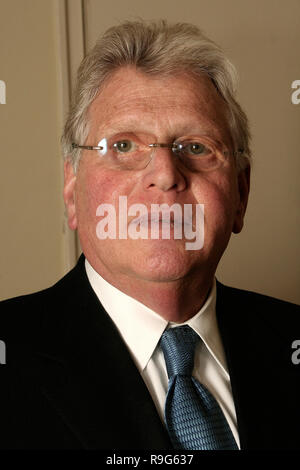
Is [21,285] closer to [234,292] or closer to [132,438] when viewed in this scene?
[234,292]

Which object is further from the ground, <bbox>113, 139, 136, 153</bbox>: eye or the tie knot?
<bbox>113, 139, 136, 153</bbox>: eye

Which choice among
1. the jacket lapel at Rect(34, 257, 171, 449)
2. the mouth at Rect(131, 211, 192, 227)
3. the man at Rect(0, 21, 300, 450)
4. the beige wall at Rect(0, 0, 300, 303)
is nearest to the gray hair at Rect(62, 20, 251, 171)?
the man at Rect(0, 21, 300, 450)

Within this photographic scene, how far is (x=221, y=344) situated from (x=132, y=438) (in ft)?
0.99

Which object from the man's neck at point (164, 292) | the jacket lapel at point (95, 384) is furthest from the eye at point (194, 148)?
the jacket lapel at point (95, 384)

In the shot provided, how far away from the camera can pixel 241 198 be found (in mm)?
1331

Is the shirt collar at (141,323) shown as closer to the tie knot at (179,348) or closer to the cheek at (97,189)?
the tie knot at (179,348)

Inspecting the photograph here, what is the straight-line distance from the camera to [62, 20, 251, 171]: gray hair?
1.16 metres

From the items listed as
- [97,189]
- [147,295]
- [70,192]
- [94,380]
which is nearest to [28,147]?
[70,192]

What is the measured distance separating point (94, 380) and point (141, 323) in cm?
14

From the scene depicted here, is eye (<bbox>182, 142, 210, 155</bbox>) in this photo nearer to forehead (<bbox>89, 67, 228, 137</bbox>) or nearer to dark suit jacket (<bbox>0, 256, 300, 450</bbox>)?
forehead (<bbox>89, 67, 228, 137</bbox>)

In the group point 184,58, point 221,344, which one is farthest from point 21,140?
point 221,344

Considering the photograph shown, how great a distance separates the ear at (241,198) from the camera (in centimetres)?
130

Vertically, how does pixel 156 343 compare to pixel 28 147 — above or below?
below

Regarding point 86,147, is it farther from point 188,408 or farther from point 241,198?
point 188,408
